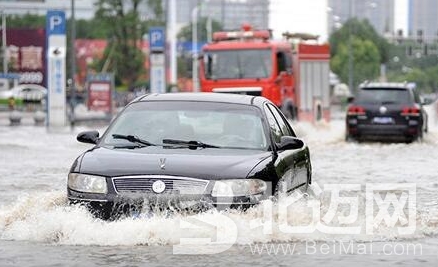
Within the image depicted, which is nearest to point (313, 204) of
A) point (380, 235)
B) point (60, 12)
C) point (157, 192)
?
point (380, 235)

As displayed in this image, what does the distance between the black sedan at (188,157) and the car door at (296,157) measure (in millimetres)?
12

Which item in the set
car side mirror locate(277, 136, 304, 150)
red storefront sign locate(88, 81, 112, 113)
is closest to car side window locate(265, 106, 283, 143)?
car side mirror locate(277, 136, 304, 150)

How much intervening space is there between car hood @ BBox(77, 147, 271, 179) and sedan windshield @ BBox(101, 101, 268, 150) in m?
0.26

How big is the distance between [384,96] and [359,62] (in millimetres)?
74635

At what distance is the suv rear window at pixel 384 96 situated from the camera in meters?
29.0

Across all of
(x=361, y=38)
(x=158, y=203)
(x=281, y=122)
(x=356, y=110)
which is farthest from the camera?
(x=361, y=38)

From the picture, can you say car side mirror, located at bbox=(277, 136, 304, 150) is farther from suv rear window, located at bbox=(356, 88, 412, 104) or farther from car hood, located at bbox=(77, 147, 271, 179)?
suv rear window, located at bbox=(356, 88, 412, 104)

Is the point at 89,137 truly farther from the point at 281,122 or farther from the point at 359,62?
the point at 359,62

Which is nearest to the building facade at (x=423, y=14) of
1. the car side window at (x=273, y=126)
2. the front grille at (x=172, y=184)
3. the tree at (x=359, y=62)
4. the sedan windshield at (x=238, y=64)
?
the tree at (x=359, y=62)

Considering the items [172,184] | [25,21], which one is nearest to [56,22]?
[172,184]

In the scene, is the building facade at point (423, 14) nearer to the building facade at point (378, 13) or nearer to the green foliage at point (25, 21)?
the building facade at point (378, 13)

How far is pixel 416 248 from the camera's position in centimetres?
991

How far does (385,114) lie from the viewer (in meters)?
28.7

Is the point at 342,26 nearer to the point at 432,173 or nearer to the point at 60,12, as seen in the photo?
the point at 60,12
